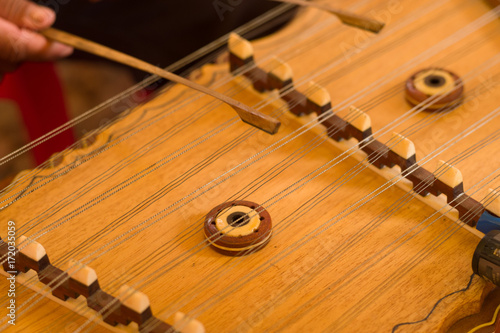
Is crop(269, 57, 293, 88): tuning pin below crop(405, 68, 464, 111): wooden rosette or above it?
above

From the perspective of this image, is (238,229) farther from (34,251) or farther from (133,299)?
(34,251)

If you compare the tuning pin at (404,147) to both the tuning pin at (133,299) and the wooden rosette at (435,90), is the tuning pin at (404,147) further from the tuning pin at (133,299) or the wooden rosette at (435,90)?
the tuning pin at (133,299)

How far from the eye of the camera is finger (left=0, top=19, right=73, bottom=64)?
1949mm

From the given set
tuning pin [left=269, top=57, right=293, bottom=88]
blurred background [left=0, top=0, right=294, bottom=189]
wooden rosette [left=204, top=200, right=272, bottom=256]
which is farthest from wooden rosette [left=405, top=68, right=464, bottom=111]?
blurred background [left=0, top=0, right=294, bottom=189]

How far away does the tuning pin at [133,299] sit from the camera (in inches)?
49.3

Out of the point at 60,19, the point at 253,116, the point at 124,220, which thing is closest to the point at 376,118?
the point at 253,116

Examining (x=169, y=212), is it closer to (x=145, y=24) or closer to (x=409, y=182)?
(x=409, y=182)

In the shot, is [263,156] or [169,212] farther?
[263,156]

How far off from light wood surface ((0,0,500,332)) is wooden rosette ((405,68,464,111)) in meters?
0.03

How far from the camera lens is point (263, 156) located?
1.72 metres

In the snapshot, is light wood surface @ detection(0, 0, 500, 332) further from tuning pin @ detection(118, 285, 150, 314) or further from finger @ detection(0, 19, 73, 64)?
finger @ detection(0, 19, 73, 64)

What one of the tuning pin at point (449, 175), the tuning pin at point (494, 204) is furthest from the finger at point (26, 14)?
the tuning pin at point (494, 204)

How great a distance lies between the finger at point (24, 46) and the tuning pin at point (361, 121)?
3.31 feet

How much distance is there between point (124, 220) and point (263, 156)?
423 mm
